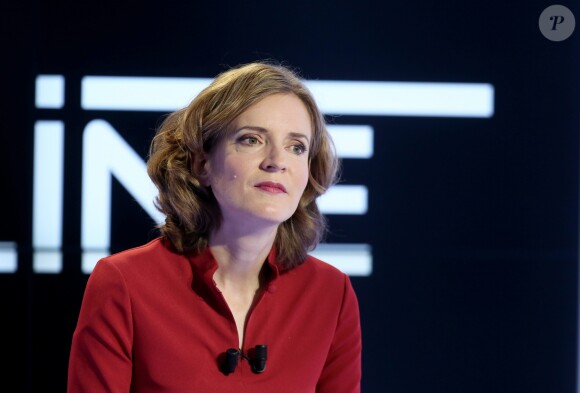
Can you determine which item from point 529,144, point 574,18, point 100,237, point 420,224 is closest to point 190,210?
point 100,237

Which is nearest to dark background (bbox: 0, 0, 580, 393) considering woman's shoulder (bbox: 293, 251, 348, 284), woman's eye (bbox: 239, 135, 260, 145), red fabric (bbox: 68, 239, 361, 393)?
woman's shoulder (bbox: 293, 251, 348, 284)

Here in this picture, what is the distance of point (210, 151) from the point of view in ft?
5.80

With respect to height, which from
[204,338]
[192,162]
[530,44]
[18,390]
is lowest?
[18,390]

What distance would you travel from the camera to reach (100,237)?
2396 millimetres

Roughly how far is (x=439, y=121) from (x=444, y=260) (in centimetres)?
44

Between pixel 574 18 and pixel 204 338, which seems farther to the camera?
pixel 574 18

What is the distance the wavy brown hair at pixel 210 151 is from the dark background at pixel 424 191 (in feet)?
1.69

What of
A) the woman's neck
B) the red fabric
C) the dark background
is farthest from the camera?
the dark background

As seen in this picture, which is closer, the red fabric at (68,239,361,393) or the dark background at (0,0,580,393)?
the red fabric at (68,239,361,393)

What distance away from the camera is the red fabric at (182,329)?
1.67 meters

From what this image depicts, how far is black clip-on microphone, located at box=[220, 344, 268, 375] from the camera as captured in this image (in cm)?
170

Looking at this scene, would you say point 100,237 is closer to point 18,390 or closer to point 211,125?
point 18,390

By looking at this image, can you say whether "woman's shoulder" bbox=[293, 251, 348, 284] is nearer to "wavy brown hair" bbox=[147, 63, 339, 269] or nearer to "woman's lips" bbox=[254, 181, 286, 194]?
"wavy brown hair" bbox=[147, 63, 339, 269]

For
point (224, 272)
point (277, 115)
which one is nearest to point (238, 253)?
point (224, 272)
